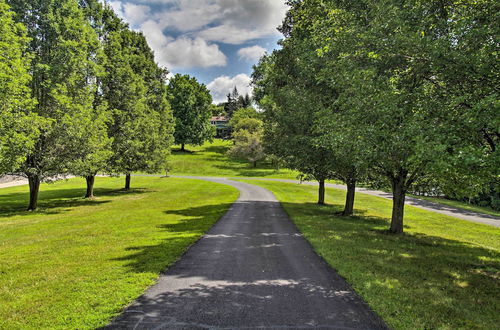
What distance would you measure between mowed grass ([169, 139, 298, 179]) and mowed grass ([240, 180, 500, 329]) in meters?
36.5

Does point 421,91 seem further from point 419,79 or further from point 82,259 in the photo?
point 82,259

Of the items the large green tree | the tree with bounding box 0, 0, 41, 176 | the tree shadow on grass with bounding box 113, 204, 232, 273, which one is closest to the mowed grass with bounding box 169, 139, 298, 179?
the large green tree

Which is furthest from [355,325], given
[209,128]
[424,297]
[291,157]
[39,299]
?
[209,128]

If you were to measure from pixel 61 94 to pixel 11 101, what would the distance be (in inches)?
184

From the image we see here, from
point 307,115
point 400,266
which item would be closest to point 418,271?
point 400,266

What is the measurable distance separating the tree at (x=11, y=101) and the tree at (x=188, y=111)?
53.7 m

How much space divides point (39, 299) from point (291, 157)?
17.0 metres

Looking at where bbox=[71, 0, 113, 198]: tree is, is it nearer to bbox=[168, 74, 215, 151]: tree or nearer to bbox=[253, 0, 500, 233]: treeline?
bbox=[253, 0, 500, 233]: treeline

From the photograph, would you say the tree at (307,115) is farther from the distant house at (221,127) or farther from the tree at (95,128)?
the distant house at (221,127)

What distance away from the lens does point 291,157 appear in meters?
20.8

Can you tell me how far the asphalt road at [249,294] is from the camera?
5.57 m

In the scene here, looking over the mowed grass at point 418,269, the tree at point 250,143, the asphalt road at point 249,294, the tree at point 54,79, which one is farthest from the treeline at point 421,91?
the tree at point 250,143

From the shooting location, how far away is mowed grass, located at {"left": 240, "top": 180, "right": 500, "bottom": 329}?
20.0 ft

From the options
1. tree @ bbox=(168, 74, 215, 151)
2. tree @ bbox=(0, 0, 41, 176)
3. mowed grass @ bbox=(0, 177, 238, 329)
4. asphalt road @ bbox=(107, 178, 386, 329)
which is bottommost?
mowed grass @ bbox=(0, 177, 238, 329)
